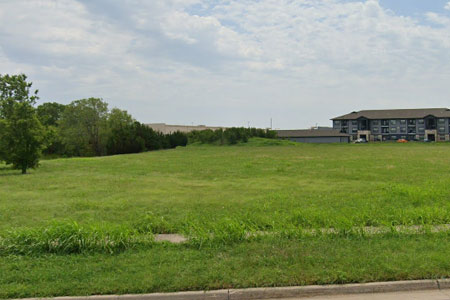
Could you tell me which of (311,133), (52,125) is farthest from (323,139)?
(52,125)

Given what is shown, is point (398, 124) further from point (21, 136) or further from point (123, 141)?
point (21, 136)

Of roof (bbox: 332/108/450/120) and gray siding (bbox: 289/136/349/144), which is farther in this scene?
roof (bbox: 332/108/450/120)

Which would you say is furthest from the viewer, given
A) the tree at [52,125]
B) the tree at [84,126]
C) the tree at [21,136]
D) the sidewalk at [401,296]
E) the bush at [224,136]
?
the tree at [84,126]

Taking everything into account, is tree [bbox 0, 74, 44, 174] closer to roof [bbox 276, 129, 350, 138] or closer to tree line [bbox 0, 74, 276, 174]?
tree line [bbox 0, 74, 276, 174]

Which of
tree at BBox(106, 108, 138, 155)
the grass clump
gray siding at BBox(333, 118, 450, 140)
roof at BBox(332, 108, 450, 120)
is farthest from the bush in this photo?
the grass clump

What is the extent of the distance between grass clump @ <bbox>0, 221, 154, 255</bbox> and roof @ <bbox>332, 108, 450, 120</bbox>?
356 feet

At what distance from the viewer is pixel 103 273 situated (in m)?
5.40

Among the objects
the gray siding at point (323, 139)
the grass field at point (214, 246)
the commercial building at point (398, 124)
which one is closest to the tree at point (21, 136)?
the grass field at point (214, 246)

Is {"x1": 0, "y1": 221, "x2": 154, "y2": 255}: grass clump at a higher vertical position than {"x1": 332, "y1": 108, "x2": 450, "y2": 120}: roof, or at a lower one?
lower

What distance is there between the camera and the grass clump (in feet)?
20.9

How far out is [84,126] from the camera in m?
67.4

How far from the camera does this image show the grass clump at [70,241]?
6.37 meters

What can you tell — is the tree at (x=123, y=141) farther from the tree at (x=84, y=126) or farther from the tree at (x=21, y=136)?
the tree at (x=21, y=136)

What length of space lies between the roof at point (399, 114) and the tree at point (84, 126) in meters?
70.1
